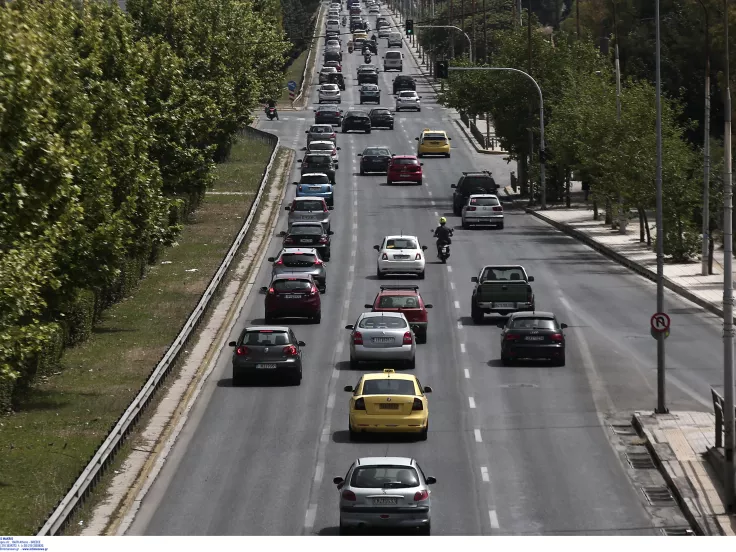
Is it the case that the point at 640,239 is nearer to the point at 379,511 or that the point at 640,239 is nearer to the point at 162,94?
the point at 162,94

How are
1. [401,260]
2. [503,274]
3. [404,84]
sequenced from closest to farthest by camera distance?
[503,274], [401,260], [404,84]

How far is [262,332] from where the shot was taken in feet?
124

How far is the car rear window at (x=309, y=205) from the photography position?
6731 centimetres

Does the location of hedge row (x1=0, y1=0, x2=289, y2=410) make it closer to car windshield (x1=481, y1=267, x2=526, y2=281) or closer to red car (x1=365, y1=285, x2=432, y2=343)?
red car (x1=365, y1=285, x2=432, y2=343)

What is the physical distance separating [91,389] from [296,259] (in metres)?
17.0

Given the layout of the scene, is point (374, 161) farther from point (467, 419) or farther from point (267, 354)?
point (467, 419)

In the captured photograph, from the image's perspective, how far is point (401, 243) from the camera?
187 ft

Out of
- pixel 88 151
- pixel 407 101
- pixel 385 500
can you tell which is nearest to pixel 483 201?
pixel 88 151

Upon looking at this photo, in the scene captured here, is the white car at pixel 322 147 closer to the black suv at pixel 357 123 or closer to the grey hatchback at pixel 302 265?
the black suv at pixel 357 123

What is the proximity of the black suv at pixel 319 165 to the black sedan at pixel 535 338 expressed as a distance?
47.6 meters

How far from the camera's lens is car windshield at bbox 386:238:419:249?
56.7 metres

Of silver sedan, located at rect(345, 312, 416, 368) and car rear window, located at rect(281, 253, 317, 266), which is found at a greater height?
car rear window, located at rect(281, 253, 317, 266)

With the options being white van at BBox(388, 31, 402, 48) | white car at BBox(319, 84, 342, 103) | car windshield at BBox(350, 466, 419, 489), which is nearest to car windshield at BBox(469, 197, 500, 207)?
car windshield at BBox(350, 466, 419, 489)

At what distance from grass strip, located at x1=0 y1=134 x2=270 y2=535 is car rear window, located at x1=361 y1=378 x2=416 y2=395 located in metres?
5.46
